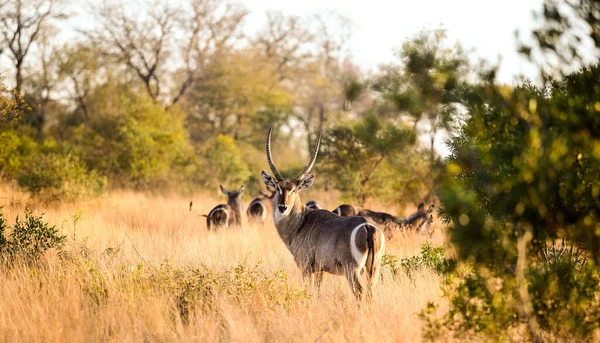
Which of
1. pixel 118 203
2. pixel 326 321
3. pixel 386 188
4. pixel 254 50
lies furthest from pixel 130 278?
pixel 254 50

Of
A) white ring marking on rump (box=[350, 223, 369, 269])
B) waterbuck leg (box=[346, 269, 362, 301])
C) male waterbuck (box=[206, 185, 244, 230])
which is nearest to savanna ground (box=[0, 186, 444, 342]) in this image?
waterbuck leg (box=[346, 269, 362, 301])

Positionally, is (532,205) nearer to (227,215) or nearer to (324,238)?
(324,238)

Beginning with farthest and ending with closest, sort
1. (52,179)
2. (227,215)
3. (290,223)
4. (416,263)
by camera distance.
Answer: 1. (52,179)
2. (227,215)
3. (416,263)
4. (290,223)

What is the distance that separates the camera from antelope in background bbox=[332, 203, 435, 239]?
11188mm

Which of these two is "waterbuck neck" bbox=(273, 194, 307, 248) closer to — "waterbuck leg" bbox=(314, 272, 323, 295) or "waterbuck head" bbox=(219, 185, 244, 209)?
"waterbuck leg" bbox=(314, 272, 323, 295)

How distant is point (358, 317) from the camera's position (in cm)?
547

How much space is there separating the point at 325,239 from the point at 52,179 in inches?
396

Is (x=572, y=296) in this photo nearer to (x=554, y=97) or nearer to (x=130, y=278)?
(x=554, y=97)

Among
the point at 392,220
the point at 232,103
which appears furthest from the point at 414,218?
the point at 232,103

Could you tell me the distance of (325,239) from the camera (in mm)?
6633

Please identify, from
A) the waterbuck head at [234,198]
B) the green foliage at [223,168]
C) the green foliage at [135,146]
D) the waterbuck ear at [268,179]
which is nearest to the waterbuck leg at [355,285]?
the waterbuck ear at [268,179]

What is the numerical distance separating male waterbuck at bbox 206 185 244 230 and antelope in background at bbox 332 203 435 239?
2406 mm

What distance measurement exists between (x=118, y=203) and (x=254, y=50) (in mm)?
23769

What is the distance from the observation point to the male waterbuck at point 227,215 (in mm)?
12844
